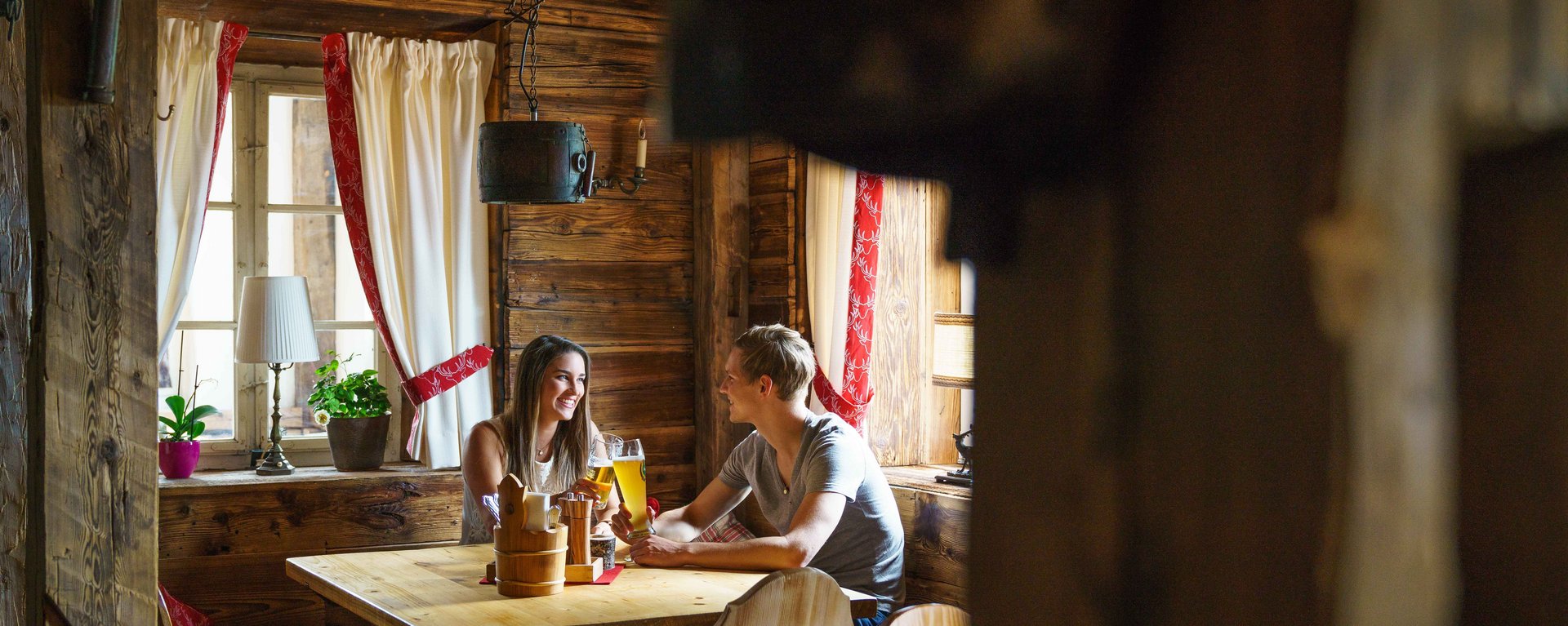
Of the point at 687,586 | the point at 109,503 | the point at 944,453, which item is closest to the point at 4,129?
the point at 109,503

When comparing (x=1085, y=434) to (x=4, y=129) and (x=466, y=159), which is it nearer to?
(x=4, y=129)

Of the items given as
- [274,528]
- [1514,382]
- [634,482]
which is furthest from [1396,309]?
[274,528]

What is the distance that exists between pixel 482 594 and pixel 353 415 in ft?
5.71

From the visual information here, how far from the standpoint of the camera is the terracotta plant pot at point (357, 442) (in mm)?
4008

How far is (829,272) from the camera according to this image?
4031 millimetres

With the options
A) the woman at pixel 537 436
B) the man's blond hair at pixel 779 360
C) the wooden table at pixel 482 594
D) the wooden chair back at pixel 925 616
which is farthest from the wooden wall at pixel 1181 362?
the woman at pixel 537 436

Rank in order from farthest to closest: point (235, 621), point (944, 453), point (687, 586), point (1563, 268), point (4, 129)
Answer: point (944, 453) < point (235, 621) < point (687, 586) < point (4, 129) < point (1563, 268)

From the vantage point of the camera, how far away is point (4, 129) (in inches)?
85.9

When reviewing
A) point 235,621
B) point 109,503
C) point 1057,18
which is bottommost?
point 235,621

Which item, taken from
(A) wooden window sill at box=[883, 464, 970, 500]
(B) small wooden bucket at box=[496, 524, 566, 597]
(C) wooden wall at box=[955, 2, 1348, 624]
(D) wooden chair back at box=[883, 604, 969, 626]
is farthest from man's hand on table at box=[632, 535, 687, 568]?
(C) wooden wall at box=[955, 2, 1348, 624]

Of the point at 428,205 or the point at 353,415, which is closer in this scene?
the point at 353,415

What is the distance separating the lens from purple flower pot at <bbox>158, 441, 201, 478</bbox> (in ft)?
12.5

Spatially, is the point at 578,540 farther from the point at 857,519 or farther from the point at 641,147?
the point at 641,147

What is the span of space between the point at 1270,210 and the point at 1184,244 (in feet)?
0.08
